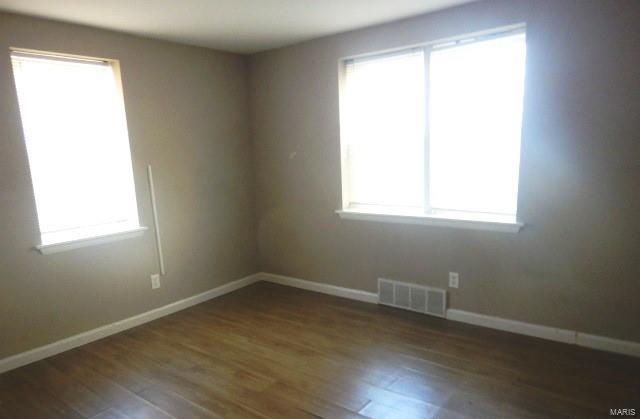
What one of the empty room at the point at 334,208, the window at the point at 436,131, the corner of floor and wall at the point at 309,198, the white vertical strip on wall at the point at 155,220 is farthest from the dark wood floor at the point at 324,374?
the window at the point at 436,131

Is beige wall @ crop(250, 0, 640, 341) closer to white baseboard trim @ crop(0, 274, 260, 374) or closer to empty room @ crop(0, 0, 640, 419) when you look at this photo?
empty room @ crop(0, 0, 640, 419)

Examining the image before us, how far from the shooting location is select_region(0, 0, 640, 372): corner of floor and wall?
256 centimetres

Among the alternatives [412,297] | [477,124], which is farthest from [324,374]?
[477,124]

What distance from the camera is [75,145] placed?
3057 mm

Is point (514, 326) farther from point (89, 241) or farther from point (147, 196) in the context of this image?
point (89, 241)

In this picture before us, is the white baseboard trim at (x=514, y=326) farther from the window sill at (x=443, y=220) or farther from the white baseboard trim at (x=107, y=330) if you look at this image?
the white baseboard trim at (x=107, y=330)

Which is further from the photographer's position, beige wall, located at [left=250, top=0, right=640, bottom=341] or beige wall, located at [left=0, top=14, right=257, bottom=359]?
beige wall, located at [left=0, top=14, right=257, bottom=359]

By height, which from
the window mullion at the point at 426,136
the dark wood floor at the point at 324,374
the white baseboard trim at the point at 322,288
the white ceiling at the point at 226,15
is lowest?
the dark wood floor at the point at 324,374

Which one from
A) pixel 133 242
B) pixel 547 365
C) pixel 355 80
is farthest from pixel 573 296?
pixel 133 242

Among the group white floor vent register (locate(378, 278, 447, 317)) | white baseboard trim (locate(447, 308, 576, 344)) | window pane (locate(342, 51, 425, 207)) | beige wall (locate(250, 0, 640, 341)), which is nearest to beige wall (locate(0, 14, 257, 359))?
beige wall (locate(250, 0, 640, 341))

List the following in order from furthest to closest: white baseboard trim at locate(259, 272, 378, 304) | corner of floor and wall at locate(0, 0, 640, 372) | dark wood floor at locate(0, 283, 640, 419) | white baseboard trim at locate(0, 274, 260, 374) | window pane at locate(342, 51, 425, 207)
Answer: white baseboard trim at locate(259, 272, 378, 304)
window pane at locate(342, 51, 425, 207)
white baseboard trim at locate(0, 274, 260, 374)
corner of floor and wall at locate(0, 0, 640, 372)
dark wood floor at locate(0, 283, 640, 419)

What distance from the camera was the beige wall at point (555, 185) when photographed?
2.47 m

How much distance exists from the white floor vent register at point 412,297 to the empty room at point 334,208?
0.5 inches

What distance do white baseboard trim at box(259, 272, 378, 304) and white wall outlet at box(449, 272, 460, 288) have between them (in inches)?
27.2
